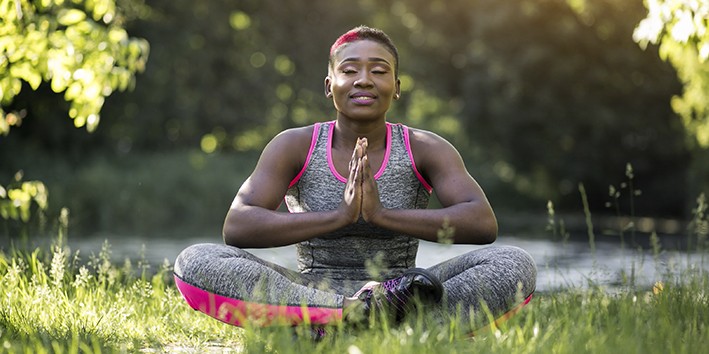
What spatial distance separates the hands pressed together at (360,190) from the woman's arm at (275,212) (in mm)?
42

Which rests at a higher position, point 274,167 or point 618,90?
point 618,90

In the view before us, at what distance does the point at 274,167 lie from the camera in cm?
493

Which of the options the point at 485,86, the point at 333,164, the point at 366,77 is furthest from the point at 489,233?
the point at 485,86

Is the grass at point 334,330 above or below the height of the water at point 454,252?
above

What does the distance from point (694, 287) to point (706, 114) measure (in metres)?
21.8

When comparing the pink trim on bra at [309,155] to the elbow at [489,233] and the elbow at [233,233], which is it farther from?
the elbow at [489,233]

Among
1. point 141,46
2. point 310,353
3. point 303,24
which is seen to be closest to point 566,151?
point 303,24

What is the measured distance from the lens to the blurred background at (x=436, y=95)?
2470 centimetres

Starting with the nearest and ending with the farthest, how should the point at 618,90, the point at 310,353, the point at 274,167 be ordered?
the point at 310,353
the point at 274,167
the point at 618,90

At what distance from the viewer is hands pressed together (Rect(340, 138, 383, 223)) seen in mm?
4520

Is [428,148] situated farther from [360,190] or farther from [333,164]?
[360,190]

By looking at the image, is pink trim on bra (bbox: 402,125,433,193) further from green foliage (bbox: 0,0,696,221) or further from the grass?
green foliage (bbox: 0,0,696,221)

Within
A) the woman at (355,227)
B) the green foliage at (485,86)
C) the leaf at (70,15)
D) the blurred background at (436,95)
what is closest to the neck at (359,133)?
the woman at (355,227)

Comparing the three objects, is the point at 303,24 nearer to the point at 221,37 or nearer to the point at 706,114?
the point at 221,37
